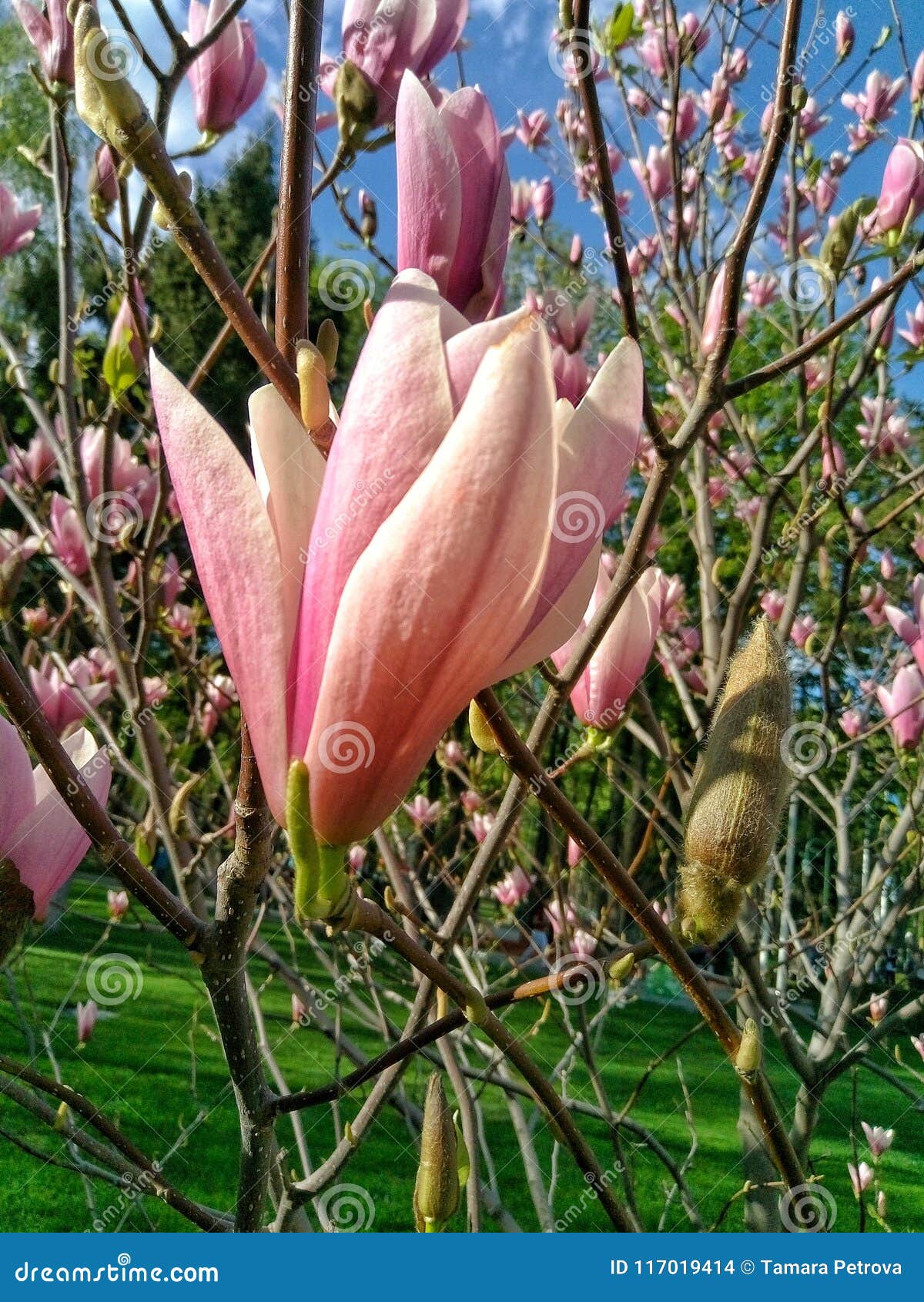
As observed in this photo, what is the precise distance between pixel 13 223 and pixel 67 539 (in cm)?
48

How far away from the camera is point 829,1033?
5.28 feet

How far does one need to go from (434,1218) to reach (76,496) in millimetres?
957

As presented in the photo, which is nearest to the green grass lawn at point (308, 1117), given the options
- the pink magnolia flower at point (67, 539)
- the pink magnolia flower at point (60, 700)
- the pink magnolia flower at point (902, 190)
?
the pink magnolia flower at point (60, 700)

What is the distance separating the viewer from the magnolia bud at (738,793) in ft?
1.75

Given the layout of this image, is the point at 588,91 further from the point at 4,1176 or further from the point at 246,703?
the point at 4,1176

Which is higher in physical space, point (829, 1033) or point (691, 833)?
point (691, 833)

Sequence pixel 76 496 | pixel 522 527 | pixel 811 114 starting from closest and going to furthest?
pixel 522 527
pixel 76 496
pixel 811 114

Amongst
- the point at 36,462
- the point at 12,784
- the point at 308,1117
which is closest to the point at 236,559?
the point at 12,784

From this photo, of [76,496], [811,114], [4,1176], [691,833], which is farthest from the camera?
[4,1176]

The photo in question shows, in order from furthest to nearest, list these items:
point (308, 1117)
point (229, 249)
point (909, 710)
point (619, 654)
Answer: point (229, 249) < point (308, 1117) < point (909, 710) < point (619, 654)

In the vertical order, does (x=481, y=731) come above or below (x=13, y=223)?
below

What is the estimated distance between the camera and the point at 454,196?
1.60 feet

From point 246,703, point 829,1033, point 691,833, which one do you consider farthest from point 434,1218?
point 829,1033

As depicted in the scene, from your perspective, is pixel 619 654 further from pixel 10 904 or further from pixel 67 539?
pixel 67 539
